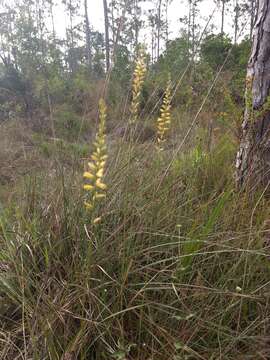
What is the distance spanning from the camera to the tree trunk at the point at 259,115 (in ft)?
5.06

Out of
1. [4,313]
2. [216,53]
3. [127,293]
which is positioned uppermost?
[216,53]

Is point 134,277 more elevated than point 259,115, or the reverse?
point 259,115

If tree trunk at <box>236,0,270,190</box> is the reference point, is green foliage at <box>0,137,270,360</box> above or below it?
below

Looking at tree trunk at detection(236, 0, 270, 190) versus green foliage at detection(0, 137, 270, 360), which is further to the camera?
tree trunk at detection(236, 0, 270, 190)

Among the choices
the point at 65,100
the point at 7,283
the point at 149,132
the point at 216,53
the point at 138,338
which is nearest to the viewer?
the point at 138,338

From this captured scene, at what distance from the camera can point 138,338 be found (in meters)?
0.99

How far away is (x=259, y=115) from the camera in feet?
4.96

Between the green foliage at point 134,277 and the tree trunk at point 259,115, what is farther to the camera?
the tree trunk at point 259,115

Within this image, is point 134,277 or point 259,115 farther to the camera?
point 259,115

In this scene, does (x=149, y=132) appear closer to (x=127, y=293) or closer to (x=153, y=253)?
(x=153, y=253)

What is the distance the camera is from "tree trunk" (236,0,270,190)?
154 centimetres

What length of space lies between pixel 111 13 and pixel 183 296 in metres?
19.6

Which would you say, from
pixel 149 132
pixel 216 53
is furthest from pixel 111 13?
pixel 149 132

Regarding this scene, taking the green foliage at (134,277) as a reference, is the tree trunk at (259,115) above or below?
above
